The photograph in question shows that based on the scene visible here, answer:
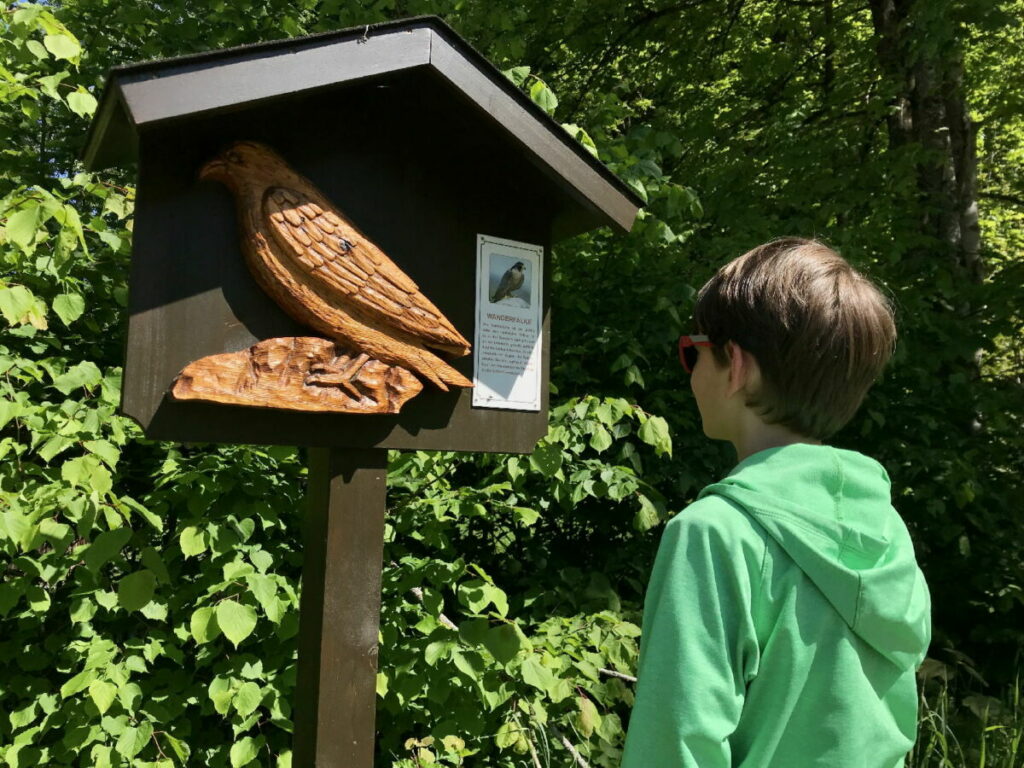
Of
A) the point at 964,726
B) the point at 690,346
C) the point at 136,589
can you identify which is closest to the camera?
the point at 690,346

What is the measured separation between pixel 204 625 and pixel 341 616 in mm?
543

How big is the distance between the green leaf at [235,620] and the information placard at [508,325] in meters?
0.87

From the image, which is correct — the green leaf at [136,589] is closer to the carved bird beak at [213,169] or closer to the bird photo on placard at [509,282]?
the carved bird beak at [213,169]

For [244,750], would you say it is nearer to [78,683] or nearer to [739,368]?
[78,683]

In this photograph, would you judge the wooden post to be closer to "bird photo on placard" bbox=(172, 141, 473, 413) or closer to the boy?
"bird photo on placard" bbox=(172, 141, 473, 413)

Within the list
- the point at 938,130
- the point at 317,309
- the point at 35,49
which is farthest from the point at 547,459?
the point at 938,130

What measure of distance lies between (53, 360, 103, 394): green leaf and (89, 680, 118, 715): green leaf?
882mm

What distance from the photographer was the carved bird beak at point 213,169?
185 cm

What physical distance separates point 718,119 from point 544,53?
159 centimetres

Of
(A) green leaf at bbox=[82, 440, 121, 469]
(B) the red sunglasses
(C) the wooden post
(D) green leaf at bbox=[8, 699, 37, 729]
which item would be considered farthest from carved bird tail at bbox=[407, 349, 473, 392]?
(D) green leaf at bbox=[8, 699, 37, 729]

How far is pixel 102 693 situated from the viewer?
8.10 feet

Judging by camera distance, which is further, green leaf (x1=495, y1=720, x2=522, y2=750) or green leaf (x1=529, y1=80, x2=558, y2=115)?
green leaf (x1=529, y1=80, x2=558, y2=115)

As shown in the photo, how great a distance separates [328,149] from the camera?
206 cm

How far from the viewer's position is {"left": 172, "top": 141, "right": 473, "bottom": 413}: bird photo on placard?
1.86m
